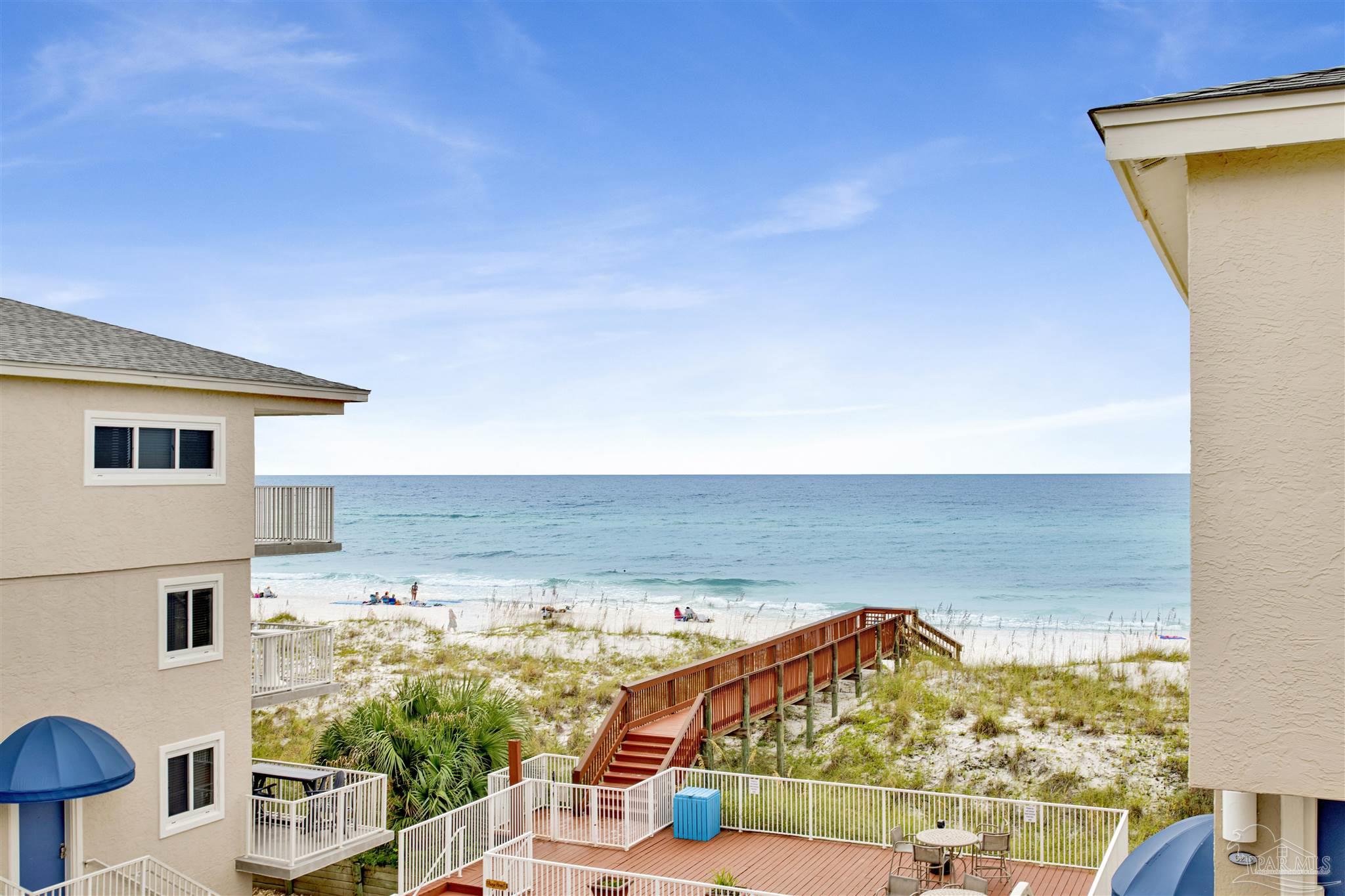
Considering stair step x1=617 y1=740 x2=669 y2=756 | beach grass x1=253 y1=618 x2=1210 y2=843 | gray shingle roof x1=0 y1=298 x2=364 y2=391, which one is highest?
gray shingle roof x1=0 y1=298 x2=364 y2=391

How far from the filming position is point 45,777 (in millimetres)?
12234

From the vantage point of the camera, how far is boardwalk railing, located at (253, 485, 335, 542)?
17.0 meters

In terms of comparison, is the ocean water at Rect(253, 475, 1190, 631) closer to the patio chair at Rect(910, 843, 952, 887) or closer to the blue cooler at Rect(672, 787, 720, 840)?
the blue cooler at Rect(672, 787, 720, 840)

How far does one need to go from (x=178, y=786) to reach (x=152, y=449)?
16.5ft

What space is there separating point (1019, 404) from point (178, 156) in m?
90.0

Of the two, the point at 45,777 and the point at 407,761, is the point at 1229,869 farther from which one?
the point at 407,761

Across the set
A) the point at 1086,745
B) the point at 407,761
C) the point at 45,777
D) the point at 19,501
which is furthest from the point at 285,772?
the point at 1086,745

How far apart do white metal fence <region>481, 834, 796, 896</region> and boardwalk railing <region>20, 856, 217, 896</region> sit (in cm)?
407

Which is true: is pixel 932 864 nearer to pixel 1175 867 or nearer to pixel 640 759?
pixel 640 759

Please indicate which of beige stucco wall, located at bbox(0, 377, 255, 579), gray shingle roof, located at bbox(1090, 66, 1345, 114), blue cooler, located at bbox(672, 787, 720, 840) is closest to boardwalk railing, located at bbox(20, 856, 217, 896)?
beige stucco wall, located at bbox(0, 377, 255, 579)

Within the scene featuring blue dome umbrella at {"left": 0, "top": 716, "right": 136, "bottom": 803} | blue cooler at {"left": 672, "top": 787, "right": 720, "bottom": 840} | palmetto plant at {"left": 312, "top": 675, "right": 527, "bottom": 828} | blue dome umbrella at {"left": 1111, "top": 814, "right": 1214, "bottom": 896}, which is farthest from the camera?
palmetto plant at {"left": 312, "top": 675, "right": 527, "bottom": 828}

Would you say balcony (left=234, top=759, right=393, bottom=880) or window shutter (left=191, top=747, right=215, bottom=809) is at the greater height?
window shutter (left=191, top=747, right=215, bottom=809)

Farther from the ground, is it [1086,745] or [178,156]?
[178,156]

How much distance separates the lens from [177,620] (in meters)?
15.0
